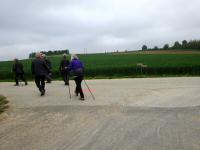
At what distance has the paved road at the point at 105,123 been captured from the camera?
819cm

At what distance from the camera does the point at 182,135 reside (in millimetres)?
8578

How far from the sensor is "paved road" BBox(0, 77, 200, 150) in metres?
8.19

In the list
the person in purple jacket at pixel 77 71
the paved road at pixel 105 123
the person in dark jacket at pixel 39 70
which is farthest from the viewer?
the person in dark jacket at pixel 39 70

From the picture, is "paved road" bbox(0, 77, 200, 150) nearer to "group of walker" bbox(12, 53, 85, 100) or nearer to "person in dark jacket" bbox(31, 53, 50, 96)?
"group of walker" bbox(12, 53, 85, 100)

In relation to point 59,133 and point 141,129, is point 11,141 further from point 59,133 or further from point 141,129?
point 141,129

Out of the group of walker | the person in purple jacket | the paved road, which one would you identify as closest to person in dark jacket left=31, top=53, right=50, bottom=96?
the group of walker

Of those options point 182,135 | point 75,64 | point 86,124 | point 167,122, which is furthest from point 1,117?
point 182,135

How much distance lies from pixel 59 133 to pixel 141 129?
1918mm

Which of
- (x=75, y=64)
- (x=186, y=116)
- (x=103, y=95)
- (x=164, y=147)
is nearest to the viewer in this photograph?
(x=164, y=147)

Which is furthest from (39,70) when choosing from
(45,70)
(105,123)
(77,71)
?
(105,123)

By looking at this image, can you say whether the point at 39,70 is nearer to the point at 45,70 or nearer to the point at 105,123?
the point at 45,70

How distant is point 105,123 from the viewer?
10023 millimetres

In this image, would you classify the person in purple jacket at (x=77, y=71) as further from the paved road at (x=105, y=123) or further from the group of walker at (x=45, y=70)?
the paved road at (x=105, y=123)

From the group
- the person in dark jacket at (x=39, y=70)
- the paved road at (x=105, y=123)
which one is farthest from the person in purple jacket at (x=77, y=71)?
the person in dark jacket at (x=39, y=70)
